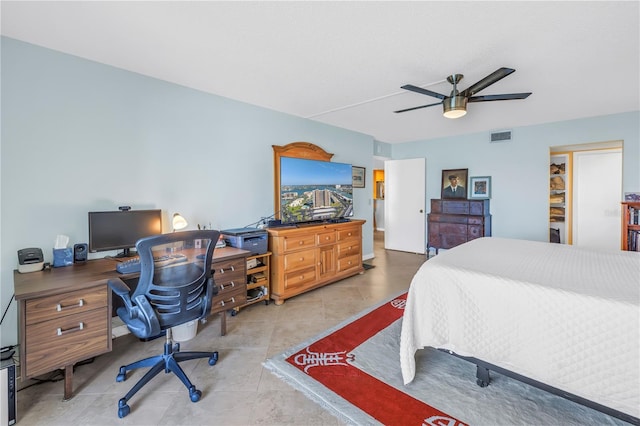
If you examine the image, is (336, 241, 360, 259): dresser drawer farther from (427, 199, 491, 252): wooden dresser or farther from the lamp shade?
the lamp shade

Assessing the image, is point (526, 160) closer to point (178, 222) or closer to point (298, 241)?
point (298, 241)

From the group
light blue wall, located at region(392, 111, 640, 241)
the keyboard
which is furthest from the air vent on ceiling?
the keyboard

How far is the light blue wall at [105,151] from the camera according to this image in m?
2.12

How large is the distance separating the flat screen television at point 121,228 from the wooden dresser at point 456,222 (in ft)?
15.4

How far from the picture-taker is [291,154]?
13.1 ft

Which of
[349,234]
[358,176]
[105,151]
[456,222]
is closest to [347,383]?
[349,234]

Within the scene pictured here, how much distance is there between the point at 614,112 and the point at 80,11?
6201mm

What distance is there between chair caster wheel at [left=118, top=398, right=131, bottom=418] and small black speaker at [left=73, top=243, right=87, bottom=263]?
1261mm

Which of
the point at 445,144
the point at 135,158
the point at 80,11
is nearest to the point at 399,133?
the point at 445,144

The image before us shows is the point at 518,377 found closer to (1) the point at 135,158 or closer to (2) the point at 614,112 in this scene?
(1) the point at 135,158

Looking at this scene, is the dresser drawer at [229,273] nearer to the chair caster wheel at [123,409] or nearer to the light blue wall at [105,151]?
the light blue wall at [105,151]

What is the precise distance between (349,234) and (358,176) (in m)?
1.45

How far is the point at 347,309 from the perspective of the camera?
3168mm

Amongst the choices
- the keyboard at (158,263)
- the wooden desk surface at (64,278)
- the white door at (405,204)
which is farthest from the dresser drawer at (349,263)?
the wooden desk surface at (64,278)
